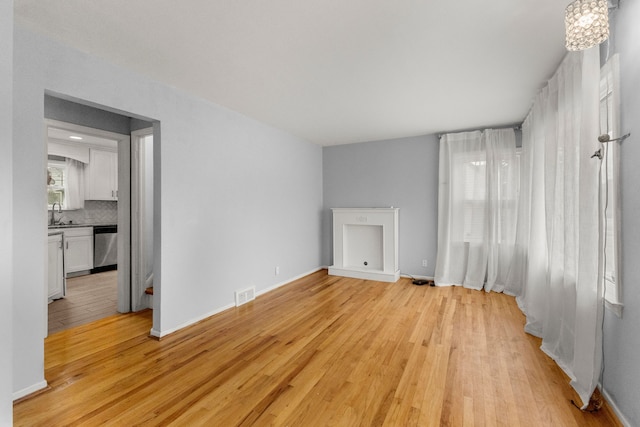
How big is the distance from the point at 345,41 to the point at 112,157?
19.1 feet

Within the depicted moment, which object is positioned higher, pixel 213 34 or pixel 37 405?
pixel 213 34

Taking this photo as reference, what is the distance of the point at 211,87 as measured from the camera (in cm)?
285

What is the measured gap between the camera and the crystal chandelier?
1.26 metres

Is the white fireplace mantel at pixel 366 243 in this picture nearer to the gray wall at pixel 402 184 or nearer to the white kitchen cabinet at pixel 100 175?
the gray wall at pixel 402 184

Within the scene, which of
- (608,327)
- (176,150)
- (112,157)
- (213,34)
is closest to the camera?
(608,327)

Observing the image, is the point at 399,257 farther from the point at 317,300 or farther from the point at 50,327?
the point at 50,327

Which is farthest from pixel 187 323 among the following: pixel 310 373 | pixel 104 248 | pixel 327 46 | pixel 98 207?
pixel 98 207

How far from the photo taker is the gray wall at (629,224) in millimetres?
1435

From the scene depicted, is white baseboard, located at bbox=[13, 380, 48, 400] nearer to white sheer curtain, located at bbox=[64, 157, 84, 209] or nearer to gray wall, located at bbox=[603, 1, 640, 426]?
gray wall, located at bbox=[603, 1, 640, 426]

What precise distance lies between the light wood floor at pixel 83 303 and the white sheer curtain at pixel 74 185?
4.92ft

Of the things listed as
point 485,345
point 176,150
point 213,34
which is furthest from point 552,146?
point 176,150

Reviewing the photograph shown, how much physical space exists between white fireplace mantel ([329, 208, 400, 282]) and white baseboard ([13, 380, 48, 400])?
3867mm

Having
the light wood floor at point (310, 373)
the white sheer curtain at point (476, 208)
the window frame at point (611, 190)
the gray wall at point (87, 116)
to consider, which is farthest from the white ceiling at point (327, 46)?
the light wood floor at point (310, 373)

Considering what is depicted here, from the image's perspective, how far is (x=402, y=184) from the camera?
4938mm
